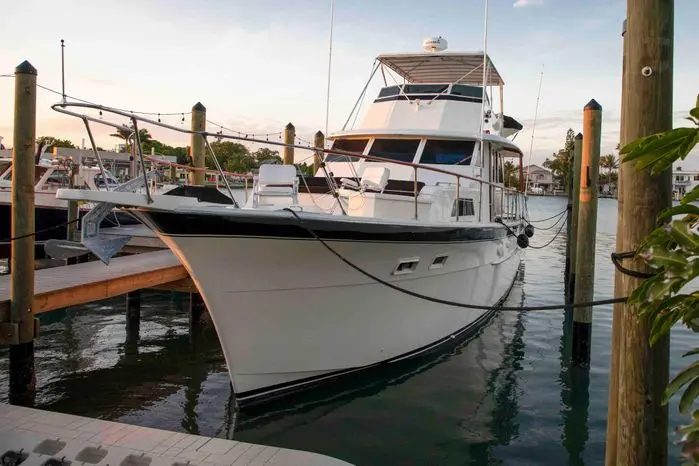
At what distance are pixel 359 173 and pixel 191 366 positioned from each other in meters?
3.81

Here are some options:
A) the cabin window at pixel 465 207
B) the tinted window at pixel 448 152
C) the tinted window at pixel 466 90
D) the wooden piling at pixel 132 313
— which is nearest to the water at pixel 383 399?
the wooden piling at pixel 132 313

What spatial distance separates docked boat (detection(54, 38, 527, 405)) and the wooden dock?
1518 mm

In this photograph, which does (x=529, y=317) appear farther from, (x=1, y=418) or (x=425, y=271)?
(x=1, y=418)

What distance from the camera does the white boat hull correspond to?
5.54m

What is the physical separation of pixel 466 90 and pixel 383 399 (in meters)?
6.53

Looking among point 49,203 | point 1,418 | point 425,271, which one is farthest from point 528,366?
point 49,203

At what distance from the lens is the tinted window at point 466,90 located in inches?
Result: 419

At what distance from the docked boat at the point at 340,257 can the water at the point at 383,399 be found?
406mm

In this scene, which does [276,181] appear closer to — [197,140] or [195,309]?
[195,309]

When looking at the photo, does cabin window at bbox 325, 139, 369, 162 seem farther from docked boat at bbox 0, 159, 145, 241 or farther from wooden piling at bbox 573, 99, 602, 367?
docked boat at bbox 0, 159, 145, 241

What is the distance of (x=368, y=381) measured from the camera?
22.6ft

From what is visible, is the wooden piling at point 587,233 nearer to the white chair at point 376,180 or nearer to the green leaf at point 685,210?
the white chair at point 376,180

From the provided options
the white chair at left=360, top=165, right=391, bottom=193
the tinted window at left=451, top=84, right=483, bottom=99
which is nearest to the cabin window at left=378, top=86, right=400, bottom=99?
the tinted window at left=451, top=84, right=483, bottom=99

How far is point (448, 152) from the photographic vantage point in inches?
362
